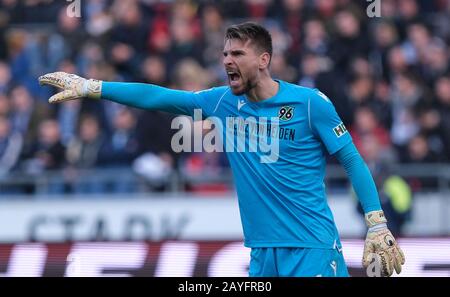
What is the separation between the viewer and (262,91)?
695 centimetres

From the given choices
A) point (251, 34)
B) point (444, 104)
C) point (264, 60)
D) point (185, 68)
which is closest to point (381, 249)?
point (264, 60)

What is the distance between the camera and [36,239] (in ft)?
44.2

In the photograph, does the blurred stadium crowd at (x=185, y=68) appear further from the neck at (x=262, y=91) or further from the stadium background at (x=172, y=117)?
the neck at (x=262, y=91)

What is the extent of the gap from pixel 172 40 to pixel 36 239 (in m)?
3.59

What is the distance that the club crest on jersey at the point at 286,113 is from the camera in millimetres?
6859

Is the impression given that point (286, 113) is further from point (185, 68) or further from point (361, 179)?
point (185, 68)

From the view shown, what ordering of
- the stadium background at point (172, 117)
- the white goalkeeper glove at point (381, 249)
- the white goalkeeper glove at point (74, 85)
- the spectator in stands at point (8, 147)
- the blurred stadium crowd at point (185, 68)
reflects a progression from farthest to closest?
the spectator in stands at point (8, 147) → the blurred stadium crowd at point (185, 68) → the stadium background at point (172, 117) → the white goalkeeper glove at point (74, 85) → the white goalkeeper glove at point (381, 249)

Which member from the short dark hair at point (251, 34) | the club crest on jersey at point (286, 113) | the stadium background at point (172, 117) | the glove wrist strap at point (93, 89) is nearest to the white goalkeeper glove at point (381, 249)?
the club crest on jersey at point (286, 113)

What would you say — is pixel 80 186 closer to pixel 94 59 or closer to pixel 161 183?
pixel 161 183

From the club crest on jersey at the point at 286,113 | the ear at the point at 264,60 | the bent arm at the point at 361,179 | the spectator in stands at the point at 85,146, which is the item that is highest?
the spectator in stands at the point at 85,146
